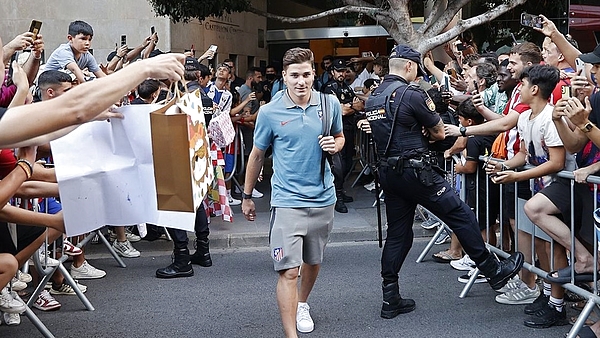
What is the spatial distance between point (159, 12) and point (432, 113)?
31.9 ft

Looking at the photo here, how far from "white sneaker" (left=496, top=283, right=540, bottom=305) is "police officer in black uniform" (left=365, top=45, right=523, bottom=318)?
45 cm

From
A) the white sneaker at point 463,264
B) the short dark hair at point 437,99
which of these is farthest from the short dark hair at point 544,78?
the white sneaker at point 463,264

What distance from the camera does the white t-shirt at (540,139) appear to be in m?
5.65

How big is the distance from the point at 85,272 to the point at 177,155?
13.4 ft

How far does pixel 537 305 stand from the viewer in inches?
233

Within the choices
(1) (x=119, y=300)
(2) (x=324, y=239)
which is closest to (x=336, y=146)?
(2) (x=324, y=239)

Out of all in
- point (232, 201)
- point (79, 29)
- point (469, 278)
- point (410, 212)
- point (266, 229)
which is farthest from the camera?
point (232, 201)

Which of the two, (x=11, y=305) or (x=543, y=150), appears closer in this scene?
(x=11, y=305)

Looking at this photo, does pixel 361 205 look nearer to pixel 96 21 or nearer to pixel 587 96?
pixel 587 96

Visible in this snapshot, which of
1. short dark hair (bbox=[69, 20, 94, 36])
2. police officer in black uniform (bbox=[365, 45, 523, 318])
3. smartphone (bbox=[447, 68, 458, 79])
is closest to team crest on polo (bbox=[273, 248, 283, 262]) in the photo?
police officer in black uniform (bbox=[365, 45, 523, 318])

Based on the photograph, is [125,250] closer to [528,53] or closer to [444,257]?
[444,257]

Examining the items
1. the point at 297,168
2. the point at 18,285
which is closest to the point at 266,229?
the point at 18,285

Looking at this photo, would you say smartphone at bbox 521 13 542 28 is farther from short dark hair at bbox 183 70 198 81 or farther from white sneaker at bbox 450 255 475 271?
short dark hair at bbox 183 70 198 81

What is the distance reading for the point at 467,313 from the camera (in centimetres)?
615
